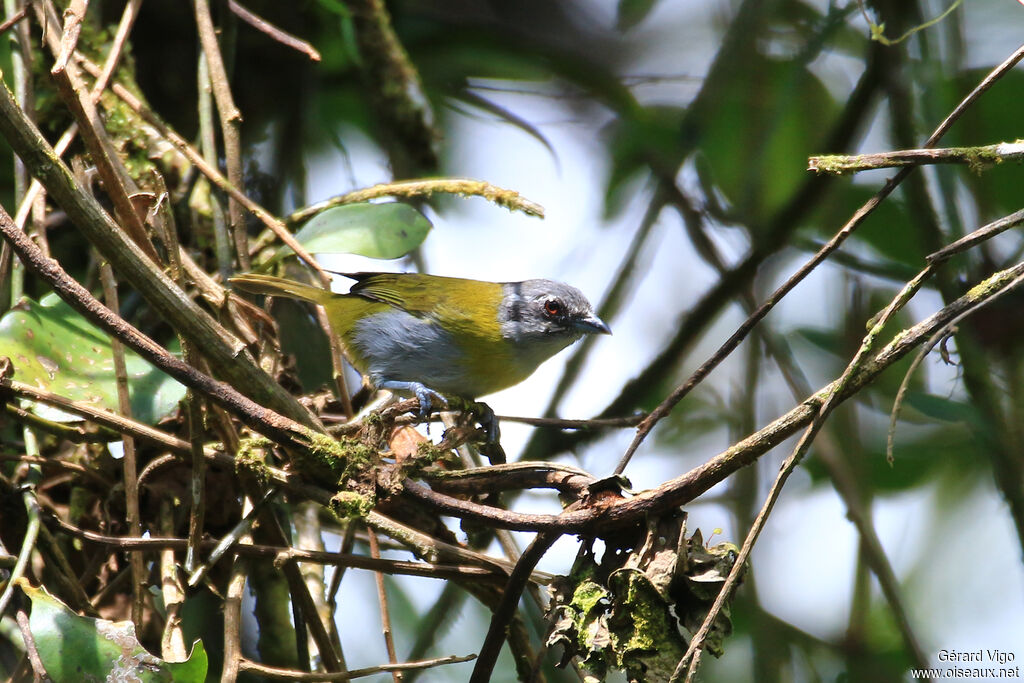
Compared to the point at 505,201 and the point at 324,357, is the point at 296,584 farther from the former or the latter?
the point at 324,357

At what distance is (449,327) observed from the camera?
141 inches

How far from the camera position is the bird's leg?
A: 2.86 meters

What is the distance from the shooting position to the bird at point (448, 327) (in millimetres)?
3477

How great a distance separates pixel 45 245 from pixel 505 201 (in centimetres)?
133

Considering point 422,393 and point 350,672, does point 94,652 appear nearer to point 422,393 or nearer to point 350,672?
point 350,672

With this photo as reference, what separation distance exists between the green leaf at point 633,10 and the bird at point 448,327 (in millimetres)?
2135

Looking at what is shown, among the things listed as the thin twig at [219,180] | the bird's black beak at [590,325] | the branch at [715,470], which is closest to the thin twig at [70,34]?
the thin twig at [219,180]

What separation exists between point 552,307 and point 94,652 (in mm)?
2373

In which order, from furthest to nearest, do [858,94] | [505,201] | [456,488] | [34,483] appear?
[858,94], [505,201], [34,483], [456,488]

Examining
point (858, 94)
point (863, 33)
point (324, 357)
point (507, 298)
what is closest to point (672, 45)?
point (863, 33)

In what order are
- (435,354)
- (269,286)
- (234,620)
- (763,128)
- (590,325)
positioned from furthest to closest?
(763,128)
(590,325)
(435,354)
(269,286)
(234,620)

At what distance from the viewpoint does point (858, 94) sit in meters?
3.76

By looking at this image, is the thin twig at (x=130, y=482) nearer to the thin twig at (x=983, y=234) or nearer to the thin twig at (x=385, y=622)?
the thin twig at (x=385, y=622)

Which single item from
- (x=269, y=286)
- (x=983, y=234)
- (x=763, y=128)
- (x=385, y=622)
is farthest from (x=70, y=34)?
(x=763, y=128)
